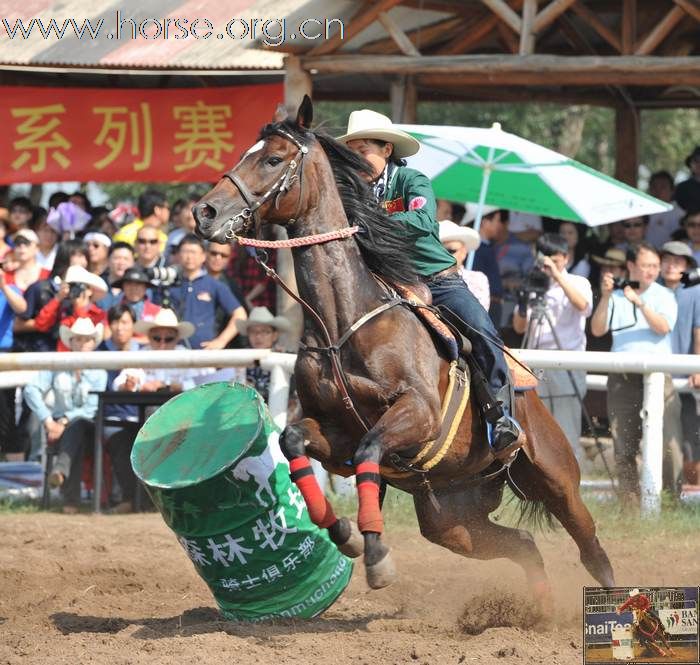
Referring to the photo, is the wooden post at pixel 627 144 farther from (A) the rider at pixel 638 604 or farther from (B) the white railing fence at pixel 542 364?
(A) the rider at pixel 638 604

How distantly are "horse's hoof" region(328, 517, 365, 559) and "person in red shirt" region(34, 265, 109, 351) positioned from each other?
16.8 ft

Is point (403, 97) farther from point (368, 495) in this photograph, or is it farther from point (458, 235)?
point (368, 495)

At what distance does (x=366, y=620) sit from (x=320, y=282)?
203 centimetres

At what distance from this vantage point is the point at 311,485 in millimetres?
5809

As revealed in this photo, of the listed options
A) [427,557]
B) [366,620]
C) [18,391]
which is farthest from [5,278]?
[366,620]

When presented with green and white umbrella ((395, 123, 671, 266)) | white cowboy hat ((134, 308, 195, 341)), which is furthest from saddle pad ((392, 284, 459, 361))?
white cowboy hat ((134, 308, 195, 341))

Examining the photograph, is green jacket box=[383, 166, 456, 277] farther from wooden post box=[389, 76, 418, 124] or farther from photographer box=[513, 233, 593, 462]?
wooden post box=[389, 76, 418, 124]

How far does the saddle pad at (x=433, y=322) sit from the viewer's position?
636cm

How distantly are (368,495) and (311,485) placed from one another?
0.28m

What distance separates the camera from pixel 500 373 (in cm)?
661

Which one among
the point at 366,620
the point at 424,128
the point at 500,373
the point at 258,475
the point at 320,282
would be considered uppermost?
the point at 424,128

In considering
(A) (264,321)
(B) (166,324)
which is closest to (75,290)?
(B) (166,324)

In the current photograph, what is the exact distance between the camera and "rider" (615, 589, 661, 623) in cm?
507

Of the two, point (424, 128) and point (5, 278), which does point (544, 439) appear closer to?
point (424, 128)
